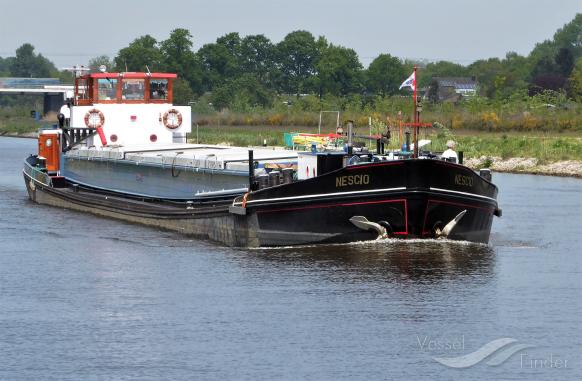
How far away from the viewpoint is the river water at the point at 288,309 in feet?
65.5

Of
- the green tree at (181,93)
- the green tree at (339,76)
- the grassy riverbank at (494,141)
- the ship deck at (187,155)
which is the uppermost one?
the green tree at (339,76)

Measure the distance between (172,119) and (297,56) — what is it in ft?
349

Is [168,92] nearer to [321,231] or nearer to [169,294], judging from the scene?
[321,231]

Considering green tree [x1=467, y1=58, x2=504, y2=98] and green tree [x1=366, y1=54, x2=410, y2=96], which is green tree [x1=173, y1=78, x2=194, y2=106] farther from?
green tree [x1=467, y1=58, x2=504, y2=98]

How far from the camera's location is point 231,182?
33.8 metres

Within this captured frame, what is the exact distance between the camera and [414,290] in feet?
83.1

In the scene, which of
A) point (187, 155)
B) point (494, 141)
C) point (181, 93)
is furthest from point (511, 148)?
point (181, 93)

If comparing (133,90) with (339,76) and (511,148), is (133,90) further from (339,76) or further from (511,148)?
(339,76)

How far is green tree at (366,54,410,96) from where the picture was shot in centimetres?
13462

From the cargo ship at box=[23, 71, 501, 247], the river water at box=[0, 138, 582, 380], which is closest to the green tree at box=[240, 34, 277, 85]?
the cargo ship at box=[23, 71, 501, 247]

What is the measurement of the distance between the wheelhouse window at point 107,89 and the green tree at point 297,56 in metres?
101

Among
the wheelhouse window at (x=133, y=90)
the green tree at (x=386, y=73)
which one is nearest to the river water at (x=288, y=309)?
the wheelhouse window at (x=133, y=90)

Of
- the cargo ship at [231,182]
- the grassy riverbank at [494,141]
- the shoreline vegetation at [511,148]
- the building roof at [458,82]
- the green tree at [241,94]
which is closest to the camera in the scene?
the cargo ship at [231,182]

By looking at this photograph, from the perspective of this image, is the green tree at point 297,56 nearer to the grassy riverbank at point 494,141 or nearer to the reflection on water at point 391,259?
the grassy riverbank at point 494,141
